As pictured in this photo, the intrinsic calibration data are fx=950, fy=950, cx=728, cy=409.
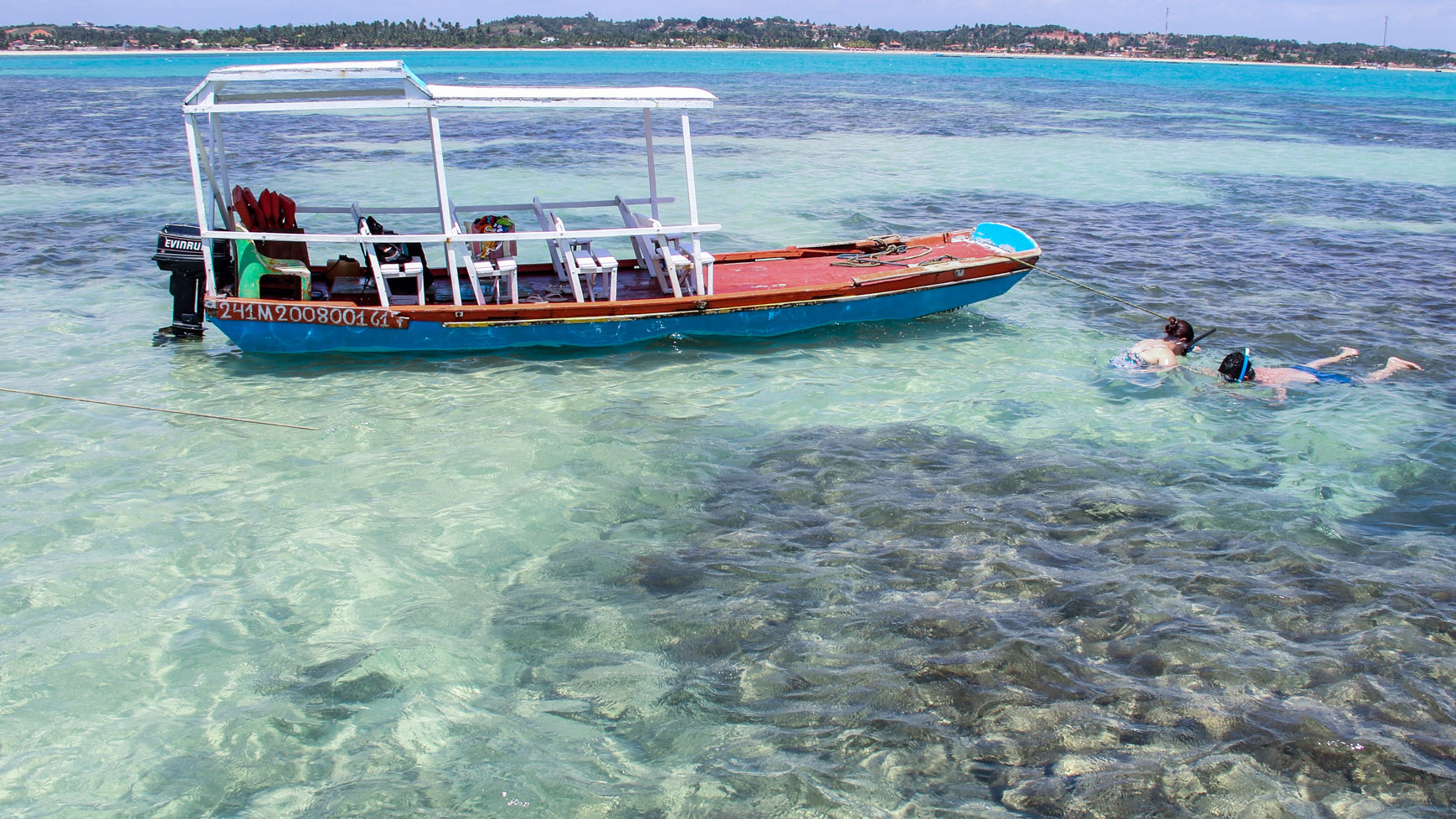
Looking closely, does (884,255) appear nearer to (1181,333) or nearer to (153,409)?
(1181,333)

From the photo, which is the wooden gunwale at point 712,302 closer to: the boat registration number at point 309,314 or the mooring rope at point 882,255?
the boat registration number at point 309,314

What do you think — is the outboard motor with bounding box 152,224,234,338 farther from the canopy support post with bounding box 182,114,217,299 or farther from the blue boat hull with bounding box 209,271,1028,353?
the blue boat hull with bounding box 209,271,1028,353

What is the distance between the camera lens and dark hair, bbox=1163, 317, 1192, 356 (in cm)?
1041

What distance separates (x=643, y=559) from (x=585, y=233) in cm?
459

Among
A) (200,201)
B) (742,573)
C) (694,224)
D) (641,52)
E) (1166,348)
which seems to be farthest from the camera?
(641,52)

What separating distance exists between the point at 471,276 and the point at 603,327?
1.49 meters

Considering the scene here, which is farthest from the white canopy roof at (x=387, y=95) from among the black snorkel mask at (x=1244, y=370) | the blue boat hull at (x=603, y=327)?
the black snorkel mask at (x=1244, y=370)

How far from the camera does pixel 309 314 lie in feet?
32.3

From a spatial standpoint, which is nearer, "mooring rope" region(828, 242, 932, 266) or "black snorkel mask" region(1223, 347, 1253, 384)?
"black snorkel mask" region(1223, 347, 1253, 384)

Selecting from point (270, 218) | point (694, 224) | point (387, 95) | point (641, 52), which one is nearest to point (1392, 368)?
point (694, 224)

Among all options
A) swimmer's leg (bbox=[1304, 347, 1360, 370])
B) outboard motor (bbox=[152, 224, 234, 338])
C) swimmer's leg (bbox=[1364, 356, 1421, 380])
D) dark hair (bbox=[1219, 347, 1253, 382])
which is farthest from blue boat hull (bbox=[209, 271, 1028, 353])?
swimmer's leg (bbox=[1364, 356, 1421, 380])

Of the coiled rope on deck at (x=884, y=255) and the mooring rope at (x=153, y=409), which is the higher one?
the coiled rope on deck at (x=884, y=255)

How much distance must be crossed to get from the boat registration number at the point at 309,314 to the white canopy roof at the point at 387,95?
6.41ft

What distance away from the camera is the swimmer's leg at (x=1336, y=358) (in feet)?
34.3
